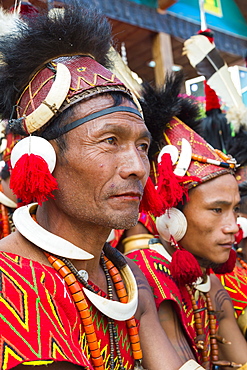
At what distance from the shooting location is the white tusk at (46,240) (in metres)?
1.79

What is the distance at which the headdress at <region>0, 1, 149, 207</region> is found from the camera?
185 cm

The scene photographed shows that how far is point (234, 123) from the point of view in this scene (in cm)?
389

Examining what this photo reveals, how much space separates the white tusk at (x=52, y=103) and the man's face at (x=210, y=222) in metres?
1.28

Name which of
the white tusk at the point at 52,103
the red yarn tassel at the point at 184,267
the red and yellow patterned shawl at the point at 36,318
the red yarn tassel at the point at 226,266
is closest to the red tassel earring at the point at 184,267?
the red yarn tassel at the point at 184,267

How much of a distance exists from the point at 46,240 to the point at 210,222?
1348 mm

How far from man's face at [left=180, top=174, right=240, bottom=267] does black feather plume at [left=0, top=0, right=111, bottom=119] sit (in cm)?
118

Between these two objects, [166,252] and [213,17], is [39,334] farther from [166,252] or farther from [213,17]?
[213,17]

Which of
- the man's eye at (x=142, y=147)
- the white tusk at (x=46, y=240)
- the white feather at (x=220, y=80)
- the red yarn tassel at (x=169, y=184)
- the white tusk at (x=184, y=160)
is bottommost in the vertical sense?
the white tusk at (x=46, y=240)

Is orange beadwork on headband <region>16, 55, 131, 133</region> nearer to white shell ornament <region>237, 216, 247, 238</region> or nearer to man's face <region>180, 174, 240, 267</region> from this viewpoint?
man's face <region>180, 174, 240, 267</region>

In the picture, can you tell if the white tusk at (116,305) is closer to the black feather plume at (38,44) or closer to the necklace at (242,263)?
the black feather plume at (38,44)

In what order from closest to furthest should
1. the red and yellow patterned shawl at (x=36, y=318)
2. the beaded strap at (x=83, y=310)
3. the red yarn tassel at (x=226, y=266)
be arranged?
the red and yellow patterned shawl at (x=36, y=318) → the beaded strap at (x=83, y=310) → the red yarn tassel at (x=226, y=266)

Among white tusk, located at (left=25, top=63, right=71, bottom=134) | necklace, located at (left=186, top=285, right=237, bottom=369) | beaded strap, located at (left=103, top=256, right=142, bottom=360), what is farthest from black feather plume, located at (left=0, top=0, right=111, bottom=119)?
necklace, located at (left=186, top=285, right=237, bottom=369)

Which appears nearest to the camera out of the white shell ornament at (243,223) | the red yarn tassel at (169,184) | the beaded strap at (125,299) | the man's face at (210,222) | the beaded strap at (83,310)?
the beaded strap at (83,310)

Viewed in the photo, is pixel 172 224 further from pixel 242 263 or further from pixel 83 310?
pixel 242 263
